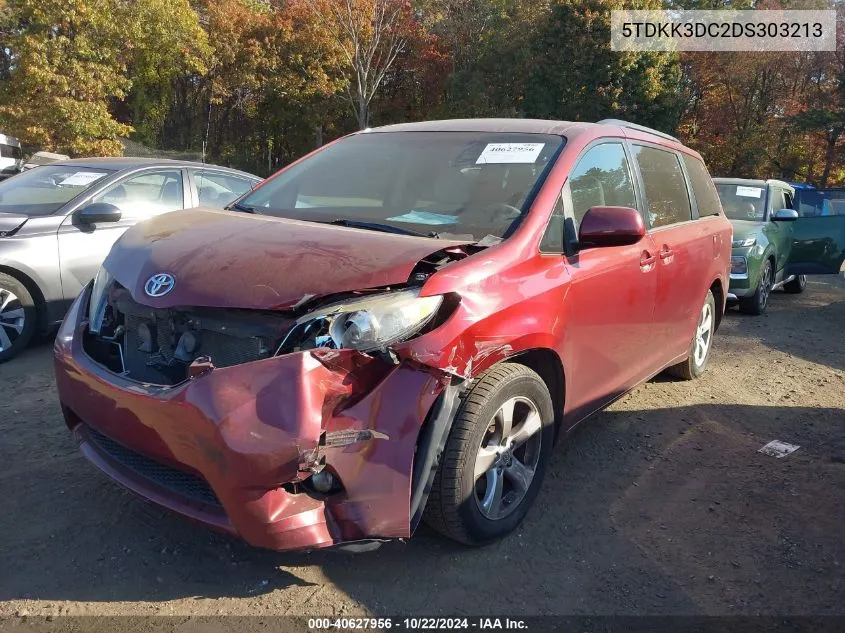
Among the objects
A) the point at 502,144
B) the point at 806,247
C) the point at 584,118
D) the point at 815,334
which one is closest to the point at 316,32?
the point at 584,118

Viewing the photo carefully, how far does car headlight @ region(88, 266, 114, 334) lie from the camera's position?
3.06m

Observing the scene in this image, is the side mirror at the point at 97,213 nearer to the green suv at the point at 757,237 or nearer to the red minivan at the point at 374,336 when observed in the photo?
the red minivan at the point at 374,336

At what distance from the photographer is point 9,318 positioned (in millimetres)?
5262

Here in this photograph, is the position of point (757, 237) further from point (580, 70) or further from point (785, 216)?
point (580, 70)

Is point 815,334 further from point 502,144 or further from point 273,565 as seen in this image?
point 273,565

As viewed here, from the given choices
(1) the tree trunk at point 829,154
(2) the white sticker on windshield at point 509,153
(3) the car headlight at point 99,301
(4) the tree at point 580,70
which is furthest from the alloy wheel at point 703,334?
(1) the tree trunk at point 829,154

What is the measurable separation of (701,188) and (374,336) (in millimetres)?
3734

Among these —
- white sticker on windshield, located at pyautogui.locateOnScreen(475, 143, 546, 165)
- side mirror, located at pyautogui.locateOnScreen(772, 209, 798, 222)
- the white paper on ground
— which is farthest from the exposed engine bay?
side mirror, located at pyautogui.locateOnScreen(772, 209, 798, 222)

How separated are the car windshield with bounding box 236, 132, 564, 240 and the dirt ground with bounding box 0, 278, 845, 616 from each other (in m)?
1.40

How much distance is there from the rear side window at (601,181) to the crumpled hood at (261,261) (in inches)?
38.4

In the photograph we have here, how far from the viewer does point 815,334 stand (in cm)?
768

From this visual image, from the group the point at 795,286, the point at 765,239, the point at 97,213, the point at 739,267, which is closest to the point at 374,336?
the point at 97,213

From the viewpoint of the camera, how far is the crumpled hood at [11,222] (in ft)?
17.3

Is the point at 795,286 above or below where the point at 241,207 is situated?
below
